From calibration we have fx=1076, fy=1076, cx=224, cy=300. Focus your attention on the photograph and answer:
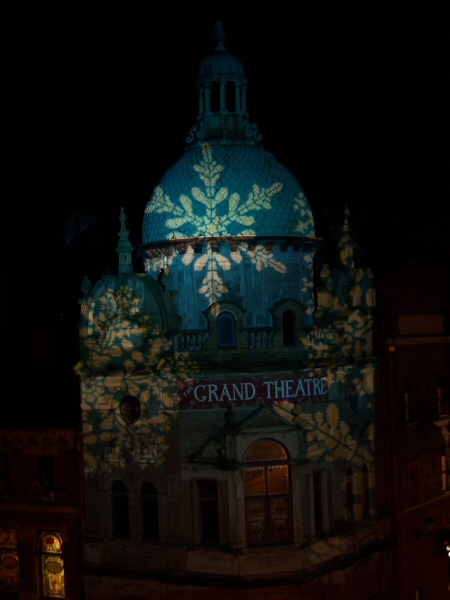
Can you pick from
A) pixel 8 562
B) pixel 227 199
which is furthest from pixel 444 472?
pixel 8 562

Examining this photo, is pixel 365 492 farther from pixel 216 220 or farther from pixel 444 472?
pixel 216 220

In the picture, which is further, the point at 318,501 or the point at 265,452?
the point at 318,501

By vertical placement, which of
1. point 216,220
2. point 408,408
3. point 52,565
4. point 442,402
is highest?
point 216,220

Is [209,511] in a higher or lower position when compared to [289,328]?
lower

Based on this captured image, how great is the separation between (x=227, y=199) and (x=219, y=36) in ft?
20.9

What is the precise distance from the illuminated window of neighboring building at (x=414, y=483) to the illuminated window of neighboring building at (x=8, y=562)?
14.8 m

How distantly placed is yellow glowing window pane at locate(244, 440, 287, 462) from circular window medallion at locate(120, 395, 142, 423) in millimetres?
4159

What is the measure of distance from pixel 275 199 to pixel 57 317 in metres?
10.8

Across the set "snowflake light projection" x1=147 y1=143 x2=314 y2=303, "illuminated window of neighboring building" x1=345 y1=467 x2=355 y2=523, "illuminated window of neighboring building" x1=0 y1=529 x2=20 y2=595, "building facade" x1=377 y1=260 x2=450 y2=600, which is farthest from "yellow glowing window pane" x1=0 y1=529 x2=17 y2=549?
"building facade" x1=377 y1=260 x2=450 y2=600

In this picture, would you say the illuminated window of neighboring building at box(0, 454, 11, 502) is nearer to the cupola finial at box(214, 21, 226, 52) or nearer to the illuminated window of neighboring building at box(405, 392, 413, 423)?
the illuminated window of neighboring building at box(405, 392, 413, 423)

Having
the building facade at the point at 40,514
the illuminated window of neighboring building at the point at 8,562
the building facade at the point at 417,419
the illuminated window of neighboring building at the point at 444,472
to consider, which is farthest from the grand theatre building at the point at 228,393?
the illuminated window of neighboring building at the point at 444,472

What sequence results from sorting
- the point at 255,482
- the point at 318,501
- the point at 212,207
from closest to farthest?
the point at 255,482 → the point at 318,501 → the point at 212,207

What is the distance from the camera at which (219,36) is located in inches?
1510

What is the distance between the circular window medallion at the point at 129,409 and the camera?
35562 mm
